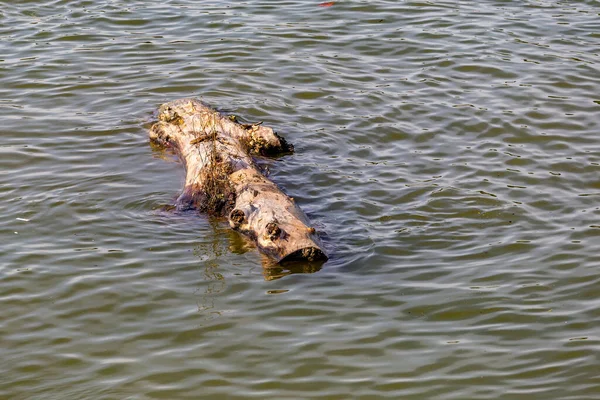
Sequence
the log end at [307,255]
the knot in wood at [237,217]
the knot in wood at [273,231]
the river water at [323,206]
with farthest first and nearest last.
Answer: the knot in wood at [237,217] < the knot in wood at [273,231] < the log end at [307,255] < the river water at [323,206]

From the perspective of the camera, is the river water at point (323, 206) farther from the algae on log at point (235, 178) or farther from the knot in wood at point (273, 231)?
the knot in wood at point (273, 231)

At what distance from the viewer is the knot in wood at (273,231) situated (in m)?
8.13

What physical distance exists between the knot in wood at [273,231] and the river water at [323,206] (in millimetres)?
316

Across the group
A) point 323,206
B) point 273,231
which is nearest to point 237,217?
point 273,231

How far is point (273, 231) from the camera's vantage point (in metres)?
8.12

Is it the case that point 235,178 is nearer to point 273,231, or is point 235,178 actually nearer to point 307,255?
point 273,231

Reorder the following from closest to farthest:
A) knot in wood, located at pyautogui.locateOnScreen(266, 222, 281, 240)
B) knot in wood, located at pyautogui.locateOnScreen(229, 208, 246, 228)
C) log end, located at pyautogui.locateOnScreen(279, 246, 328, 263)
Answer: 1. log end, located at pyautogui.locateOnScreen(279, 246, 328, 263)
2. knot in wood, located at pyautogui.locateOnScreen(266, 222, 281, 240)
3. knot in wood, located at pyautogui.locateOnScreen(229, 208, 246, 228)

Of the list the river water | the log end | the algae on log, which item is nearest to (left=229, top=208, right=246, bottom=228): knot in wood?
the algae on log

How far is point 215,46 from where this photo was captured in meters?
14.2

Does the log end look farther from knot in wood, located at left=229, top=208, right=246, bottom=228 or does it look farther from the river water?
knot in wood, located at left=229, top=208, right=246, bottom=228

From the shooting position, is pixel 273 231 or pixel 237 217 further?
pixel 237 217

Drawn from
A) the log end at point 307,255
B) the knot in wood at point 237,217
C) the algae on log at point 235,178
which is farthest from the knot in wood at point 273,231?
the knot in wood at point 237,217

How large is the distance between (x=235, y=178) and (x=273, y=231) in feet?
4.13

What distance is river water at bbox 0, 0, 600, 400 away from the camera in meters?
6.81
